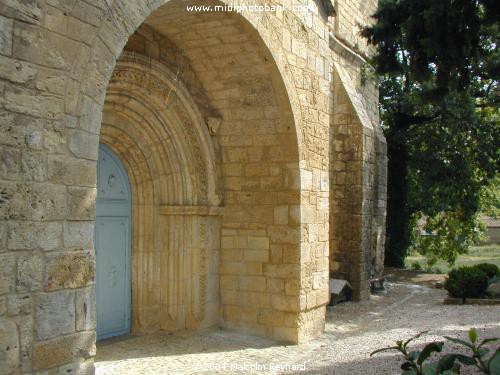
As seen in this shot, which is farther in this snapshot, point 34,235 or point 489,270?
point 489,270

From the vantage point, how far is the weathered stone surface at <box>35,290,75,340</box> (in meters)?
3.04

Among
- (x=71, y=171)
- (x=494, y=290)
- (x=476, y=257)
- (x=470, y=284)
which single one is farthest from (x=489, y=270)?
(x=476, y=257)

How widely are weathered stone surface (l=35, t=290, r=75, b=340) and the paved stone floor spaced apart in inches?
80.0

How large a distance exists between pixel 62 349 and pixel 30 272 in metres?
0.52

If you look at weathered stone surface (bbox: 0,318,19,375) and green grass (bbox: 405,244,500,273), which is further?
green grass (bbox: 405,244,500,273)

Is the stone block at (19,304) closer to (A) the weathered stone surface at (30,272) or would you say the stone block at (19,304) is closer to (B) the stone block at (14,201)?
(A) the weathered stone surface at (30,272)

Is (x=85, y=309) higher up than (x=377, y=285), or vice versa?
(x=85, y=309)

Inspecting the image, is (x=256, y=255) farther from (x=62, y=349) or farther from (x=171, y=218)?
(x=62, y=349)

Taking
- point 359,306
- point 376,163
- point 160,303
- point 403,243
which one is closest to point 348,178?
point 376,163

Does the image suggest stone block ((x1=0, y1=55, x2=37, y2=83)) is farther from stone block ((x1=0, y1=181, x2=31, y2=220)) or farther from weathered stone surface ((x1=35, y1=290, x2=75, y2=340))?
weathered stone surface ((x1=35, y1=290, x2=75, y2=340))

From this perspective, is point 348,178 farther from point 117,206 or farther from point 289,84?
point 117,206

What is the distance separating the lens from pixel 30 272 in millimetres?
3002

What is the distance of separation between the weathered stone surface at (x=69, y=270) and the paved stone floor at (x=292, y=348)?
2058 mm

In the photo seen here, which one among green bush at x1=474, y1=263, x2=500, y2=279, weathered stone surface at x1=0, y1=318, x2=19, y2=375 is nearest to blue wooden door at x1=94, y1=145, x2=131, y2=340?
weathered stone surface at x1=0, y1=318, x2=19, y2=375
